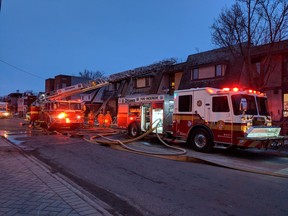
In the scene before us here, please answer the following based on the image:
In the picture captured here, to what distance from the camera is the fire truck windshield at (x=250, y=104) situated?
35.1ft

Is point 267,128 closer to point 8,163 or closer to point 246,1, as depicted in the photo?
point 246,1

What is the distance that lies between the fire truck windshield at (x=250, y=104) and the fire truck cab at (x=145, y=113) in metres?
3.92

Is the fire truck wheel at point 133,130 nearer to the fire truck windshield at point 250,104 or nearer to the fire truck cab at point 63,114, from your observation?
the fire truck windshield at point 250,104

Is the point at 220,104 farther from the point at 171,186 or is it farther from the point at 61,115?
the point at 61,115

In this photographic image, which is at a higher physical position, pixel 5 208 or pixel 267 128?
pixel 267 128

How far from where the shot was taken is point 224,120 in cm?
1098

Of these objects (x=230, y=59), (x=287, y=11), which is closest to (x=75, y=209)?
(x=287, y=11)

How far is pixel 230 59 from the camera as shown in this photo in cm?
→ 2370

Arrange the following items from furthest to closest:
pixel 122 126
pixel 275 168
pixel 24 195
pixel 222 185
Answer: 1. pixel 122 126
2. pixel 275 168
3. pixel 222 185
4. pixel 24 195

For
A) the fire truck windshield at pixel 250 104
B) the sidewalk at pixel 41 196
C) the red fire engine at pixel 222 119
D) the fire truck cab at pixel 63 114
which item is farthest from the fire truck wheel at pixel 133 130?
the sidewalk at pixel 41 196

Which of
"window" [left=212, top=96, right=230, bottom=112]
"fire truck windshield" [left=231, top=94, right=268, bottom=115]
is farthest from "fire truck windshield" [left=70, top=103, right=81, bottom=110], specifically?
"fire truck windshield" [left=231, top=94, right=268, bottom=115]

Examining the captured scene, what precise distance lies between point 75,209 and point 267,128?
27.8ft

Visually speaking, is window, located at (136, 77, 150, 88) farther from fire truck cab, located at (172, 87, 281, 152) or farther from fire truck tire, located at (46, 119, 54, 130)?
fire truck cab, located at (172, 87, 281, 152)

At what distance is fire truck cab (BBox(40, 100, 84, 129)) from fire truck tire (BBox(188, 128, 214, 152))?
11.4 m
